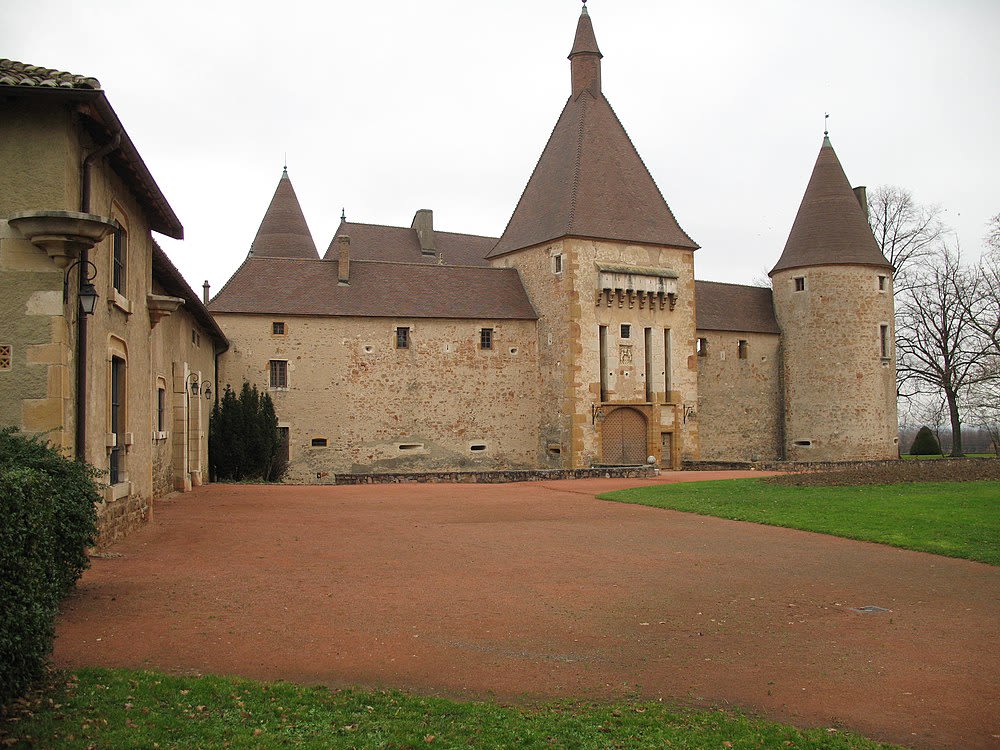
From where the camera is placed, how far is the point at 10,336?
9625 millimetres

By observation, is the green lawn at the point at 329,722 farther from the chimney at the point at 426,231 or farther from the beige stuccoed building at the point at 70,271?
the chimney at the point at 426,231

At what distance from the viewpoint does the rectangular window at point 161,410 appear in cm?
1845

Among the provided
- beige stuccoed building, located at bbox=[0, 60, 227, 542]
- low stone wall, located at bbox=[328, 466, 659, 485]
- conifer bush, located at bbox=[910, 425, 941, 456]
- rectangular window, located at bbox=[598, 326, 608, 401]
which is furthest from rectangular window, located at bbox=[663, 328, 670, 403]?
beige stuccoed building, located at bbox=[0, 60, 227, 542]

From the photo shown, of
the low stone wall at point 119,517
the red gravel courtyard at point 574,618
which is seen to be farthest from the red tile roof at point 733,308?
the low stone wall at point 119,517

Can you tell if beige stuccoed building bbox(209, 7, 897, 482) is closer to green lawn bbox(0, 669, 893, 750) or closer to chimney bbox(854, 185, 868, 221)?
chimney bbox(854, 185, 868, 221)

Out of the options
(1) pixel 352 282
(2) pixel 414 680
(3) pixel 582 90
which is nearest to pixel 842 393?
(3) pixel 582 90

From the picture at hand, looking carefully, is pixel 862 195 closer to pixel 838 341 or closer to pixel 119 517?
pixel 838 341

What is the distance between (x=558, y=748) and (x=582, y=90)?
34227 millimetres

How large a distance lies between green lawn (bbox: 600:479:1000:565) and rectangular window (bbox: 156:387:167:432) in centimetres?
1015

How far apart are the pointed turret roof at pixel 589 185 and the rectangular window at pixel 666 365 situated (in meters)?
3.64

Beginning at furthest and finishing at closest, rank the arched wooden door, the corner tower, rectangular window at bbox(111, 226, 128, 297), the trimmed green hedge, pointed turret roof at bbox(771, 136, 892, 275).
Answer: pointed turret roof at bbox(771, 136, 892, 275) → the arched wooden door → the corner tower → rectangular window at bbox(111, 226, 128, 297) → the trimmed green hedge

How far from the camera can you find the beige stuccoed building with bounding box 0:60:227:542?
9555 mm

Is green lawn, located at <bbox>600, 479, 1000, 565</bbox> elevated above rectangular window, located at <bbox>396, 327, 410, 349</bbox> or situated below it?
below

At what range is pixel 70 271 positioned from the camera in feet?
33.1
